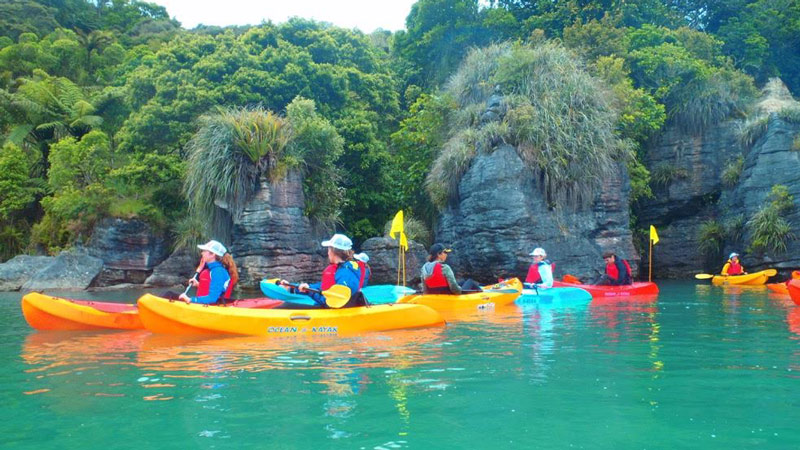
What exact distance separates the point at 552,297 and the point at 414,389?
8.18m

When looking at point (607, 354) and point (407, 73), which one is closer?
point (607, 354)

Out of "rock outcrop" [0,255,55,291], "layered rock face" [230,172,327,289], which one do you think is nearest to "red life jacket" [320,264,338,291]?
"layered rock face" [230,172,327,289]

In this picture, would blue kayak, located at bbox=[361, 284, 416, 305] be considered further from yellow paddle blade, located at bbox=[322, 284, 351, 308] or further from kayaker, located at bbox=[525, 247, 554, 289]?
yellow paddle blade, located at bbox=[322, 284, 351, 308]

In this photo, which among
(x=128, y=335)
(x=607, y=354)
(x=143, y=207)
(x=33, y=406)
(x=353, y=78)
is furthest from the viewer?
(x=353, y=78)

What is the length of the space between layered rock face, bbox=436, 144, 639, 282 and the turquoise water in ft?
27.7

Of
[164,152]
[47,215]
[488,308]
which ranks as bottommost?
[488,308]

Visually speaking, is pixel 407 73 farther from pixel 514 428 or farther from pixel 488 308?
pixel 514 428

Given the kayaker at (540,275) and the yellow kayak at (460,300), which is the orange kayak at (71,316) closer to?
the yellow kayak at (460,300)

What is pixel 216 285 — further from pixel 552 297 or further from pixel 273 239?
pixel 273 239

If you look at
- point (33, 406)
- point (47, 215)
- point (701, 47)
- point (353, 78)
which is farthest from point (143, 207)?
point (701, 47)

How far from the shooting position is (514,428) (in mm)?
3975

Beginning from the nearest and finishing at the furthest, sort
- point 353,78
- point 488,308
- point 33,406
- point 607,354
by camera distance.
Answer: point 33,406
point 607,354
point 488,308
point 353,78

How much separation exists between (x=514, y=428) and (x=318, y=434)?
43.7 inches

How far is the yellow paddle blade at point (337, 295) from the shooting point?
8.28m
